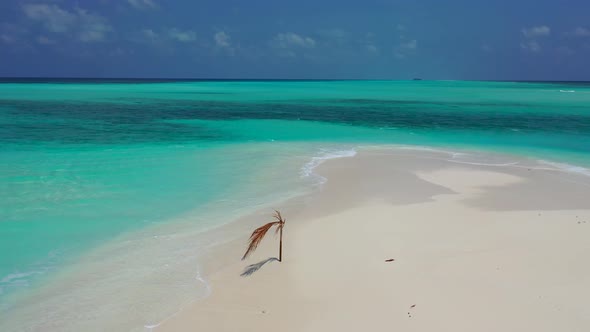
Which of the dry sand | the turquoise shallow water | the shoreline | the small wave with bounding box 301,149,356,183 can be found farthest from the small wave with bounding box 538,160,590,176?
the small wave with bounding box 301,149,356,183

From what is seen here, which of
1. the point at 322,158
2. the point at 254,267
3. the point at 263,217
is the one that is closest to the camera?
the point at 254,267

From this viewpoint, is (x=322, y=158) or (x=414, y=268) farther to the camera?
(x=322, y=158)

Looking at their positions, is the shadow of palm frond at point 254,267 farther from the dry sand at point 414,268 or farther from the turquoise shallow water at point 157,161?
the turquoise shallow water at point 157,161

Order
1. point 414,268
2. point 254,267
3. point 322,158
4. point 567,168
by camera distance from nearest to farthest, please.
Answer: point 414,268 → point 254,267 → point 567,168 → point 322,158

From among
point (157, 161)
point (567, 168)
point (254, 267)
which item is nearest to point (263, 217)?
point (254, 267)

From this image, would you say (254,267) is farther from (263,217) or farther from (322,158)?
(322,158)

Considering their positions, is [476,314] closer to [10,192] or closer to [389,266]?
[389,266]

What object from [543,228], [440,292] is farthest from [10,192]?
[543,228]
